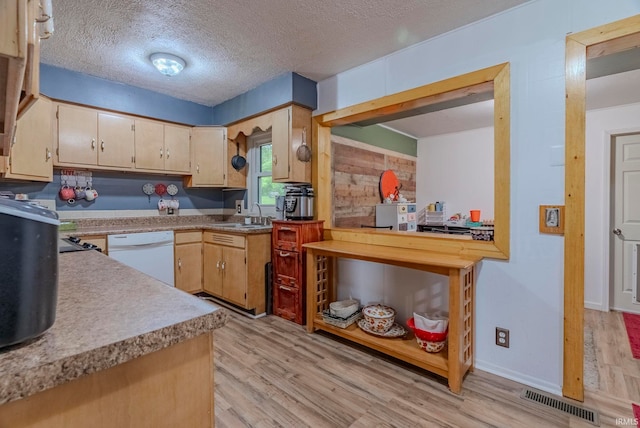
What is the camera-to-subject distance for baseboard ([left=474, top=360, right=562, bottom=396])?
188cm

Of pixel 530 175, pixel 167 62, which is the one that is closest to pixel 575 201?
pixel 530 175

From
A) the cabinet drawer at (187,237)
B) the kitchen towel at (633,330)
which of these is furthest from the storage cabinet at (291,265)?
the kitchen towel at (633,330)

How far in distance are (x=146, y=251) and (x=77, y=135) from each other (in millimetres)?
1361

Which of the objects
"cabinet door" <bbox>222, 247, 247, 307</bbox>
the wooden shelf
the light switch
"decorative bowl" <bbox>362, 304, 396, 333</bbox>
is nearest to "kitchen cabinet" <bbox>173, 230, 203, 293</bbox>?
"cabinet door" <bbox>222, 247, 247, 307</bbox>

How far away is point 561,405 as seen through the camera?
69.4 inches

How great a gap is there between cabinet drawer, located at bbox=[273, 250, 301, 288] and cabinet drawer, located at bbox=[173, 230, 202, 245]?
1.15m

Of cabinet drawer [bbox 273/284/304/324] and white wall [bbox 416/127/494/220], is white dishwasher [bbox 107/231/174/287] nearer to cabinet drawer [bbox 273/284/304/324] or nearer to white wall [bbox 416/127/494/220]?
cabinet drawer [bbox 273/284/304/324]

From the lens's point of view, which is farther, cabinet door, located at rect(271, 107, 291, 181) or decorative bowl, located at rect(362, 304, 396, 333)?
cabinet door, located at rect(271, 107, 291, 181)

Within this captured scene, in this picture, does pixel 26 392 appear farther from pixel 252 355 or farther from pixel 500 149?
pixel 500 149

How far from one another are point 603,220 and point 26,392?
4748 millimetres

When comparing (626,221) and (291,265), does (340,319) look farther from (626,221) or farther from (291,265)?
(626,221)

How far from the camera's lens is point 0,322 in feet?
1.57

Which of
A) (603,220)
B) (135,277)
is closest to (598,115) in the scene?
(603,220)

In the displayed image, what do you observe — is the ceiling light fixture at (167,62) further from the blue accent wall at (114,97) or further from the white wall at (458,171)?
the white wall at (458,171)
